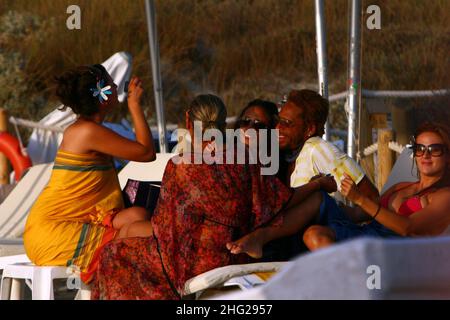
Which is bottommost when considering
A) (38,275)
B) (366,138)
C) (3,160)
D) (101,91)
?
(3,160)

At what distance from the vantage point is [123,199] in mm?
4570

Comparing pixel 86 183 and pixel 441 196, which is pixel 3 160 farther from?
pixel 441 196

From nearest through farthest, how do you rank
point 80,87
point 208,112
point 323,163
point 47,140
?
point 208,112 < point 80,87 < point 323,163 < point 47,140

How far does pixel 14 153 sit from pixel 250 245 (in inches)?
239

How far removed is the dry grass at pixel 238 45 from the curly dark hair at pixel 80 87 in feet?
33.8

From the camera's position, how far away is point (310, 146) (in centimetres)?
464

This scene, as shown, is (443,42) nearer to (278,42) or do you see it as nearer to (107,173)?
(278,42)

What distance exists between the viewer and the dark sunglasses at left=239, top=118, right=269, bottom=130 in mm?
5031

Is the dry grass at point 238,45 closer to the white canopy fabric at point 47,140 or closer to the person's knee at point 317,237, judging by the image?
the white canopy fabric at point 47,140

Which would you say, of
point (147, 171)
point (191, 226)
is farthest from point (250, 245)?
point (147, 171)

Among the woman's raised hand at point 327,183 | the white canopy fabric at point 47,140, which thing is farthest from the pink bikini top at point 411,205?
the white canopy fabric at point 47,140

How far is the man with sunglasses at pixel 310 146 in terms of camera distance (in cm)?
457

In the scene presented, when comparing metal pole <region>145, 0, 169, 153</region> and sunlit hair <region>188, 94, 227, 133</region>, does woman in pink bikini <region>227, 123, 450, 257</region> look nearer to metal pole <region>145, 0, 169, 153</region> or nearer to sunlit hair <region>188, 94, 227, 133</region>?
sunlit hair <region>188, 94, 227, 133</region>
